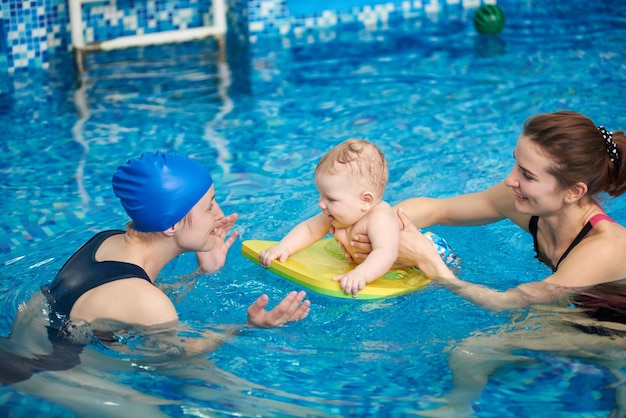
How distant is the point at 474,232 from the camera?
545 centimetres

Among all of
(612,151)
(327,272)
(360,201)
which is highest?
(612,151)

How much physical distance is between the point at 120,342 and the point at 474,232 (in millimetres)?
2504

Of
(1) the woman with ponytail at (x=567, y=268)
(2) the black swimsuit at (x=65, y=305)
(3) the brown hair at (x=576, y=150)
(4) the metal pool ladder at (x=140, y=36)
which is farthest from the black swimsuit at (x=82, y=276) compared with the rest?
(4) the metal pool ladder at (x=140, y=36)

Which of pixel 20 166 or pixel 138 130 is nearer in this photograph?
pixel 20 166

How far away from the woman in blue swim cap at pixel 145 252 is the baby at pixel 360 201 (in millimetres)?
475

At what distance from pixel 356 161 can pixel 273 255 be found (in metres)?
0.69

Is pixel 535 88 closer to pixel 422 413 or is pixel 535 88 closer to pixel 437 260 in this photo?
pixel 437 260

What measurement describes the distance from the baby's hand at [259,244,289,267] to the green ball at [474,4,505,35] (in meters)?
6.34

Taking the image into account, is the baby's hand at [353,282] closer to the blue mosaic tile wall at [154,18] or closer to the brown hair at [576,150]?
the brown hair at [576,150]

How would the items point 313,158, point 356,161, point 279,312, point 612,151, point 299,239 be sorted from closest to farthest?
point 279,312 < point 612,151 < point 356,161 < point 299,239 < point 313,158

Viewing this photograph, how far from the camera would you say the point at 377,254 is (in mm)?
4152

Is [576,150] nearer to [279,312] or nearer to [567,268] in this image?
[567,268]

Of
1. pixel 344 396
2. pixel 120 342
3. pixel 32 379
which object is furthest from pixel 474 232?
pixel 32 379

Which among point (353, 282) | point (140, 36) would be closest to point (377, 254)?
point (353, 282)
